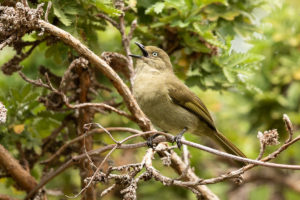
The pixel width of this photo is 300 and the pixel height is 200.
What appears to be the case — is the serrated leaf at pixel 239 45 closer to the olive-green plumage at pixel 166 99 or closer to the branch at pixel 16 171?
Result: the olive-green plumage at pixel 166 99

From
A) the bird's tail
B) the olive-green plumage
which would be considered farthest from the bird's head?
the bird's tail

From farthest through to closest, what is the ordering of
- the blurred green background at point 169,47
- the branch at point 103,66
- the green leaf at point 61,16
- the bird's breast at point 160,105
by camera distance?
1. the bird's breast at point 160,105
2. the blurred green background at point 169,47
3. the green leaf at point 61,16
4. the branch at point 103,66

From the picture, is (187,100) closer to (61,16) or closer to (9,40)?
(61,16)

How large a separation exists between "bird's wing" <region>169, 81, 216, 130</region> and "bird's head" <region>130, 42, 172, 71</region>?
22cm

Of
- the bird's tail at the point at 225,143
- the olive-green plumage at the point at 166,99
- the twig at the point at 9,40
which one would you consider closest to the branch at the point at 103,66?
the twig at the point at 9,40

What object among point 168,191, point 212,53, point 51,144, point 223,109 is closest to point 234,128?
point 223,109

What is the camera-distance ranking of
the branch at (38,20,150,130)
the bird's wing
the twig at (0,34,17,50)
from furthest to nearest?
the bird's wing, the branch at (38,20,150,130), the twig at (0,34,17,50)

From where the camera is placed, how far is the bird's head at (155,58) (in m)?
4.39

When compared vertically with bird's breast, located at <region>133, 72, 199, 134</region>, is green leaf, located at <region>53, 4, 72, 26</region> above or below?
above

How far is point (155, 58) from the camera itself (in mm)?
4477

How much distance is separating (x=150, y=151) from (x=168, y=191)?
2.97m

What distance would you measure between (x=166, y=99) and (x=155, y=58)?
44cm

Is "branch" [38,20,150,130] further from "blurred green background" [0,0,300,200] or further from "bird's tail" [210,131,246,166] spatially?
"bird's tail" [210,131,246,166]

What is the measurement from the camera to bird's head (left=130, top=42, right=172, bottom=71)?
4.39m
